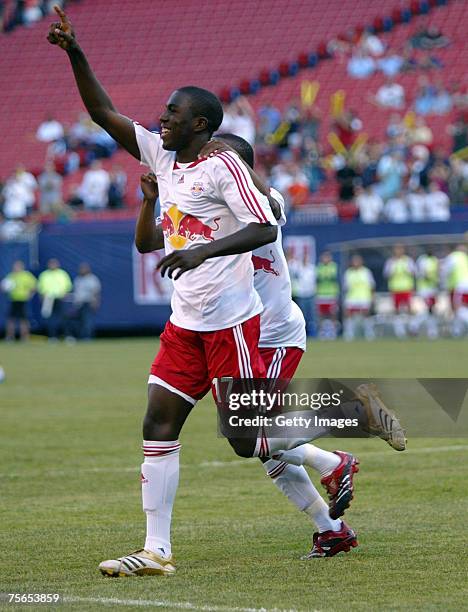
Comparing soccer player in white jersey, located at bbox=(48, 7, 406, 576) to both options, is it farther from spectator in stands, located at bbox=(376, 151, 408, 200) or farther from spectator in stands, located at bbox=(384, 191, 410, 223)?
spectator in stands, located at bbox=(376, 151, 408, 200)

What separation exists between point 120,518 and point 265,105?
2609 cm

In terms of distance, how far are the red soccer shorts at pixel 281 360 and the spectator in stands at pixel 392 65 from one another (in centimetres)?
2699

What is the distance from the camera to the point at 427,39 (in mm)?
33344

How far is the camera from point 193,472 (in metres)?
10.0

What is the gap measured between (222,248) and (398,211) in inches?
906

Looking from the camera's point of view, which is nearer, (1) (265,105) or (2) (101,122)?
(2) (101,122)

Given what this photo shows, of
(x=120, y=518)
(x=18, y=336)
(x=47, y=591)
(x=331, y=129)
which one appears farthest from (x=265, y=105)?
(x=47, y=591)

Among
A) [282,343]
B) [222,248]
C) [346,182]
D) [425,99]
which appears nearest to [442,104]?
[425,99]

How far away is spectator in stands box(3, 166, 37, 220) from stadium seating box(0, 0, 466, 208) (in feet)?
8.01

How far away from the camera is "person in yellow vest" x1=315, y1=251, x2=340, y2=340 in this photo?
28625 mm

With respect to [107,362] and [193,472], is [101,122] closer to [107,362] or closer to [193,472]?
[193,472]

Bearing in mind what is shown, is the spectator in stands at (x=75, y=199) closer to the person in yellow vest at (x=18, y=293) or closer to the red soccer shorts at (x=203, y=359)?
the person in yellow vest at (x=18, y=293)

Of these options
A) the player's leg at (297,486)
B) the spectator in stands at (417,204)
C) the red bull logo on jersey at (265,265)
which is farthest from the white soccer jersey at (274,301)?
the spectator in stands at (417,204)

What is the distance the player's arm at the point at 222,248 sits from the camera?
5781 millimetres
